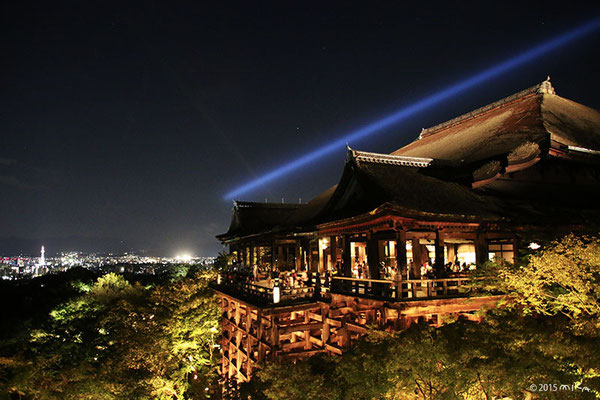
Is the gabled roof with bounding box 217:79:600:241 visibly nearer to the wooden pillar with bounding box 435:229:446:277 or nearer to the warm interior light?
the wooden pillar with bounding box 435:229:446:277

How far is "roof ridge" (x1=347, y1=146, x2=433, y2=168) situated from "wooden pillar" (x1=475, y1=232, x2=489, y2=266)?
14.9 feet

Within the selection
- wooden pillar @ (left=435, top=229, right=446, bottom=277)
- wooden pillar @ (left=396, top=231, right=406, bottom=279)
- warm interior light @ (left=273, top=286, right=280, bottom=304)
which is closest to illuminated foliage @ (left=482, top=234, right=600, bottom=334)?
wooden pillar @ (left=435, top=229, right=446, bottom=277)

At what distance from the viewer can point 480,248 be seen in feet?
50.3

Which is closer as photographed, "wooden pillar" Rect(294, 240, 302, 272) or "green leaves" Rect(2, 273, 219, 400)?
"green leaves" Rect(2, 273, 219, 400)

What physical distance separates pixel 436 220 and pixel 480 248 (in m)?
3.17

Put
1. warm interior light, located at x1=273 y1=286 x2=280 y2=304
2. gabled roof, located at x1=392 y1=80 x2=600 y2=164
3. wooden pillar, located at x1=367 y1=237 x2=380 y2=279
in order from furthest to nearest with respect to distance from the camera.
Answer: gabled roof, located at x1=392 y1=80 x2=600 y2=164, warm interior light, located at x1=273 y1=286 x2=280 y2=304, wooden pillar, located at x1=367 y1=237 x2=380 y2=279

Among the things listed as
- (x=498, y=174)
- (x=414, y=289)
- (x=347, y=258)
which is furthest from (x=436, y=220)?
(x=347, y=258)

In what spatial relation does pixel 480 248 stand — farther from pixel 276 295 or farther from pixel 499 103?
pixel 499 103

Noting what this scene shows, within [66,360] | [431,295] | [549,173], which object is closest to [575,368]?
[431,295]

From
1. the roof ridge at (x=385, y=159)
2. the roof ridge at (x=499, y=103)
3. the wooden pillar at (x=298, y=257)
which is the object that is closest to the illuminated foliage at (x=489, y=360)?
the roof ridge at (x=385, y=159)

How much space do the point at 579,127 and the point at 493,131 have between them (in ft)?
12.9

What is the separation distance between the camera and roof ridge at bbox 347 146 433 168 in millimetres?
16922

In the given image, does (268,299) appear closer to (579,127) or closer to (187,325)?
(187,325)

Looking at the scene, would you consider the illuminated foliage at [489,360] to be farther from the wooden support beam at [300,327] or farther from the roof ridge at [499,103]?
the roof ridge at [499,103]
